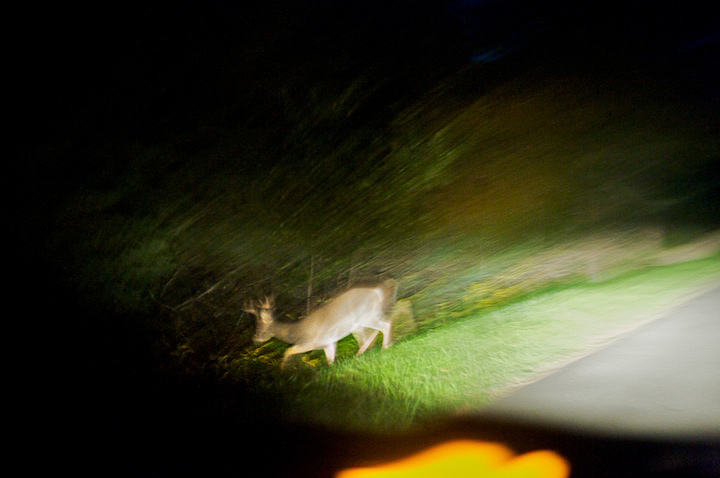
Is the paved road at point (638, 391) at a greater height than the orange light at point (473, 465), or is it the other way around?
the paved road at point (638, 391)

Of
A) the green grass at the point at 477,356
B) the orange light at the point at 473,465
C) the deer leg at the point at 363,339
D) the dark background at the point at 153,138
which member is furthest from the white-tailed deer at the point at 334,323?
the orange light at the point at 473,465

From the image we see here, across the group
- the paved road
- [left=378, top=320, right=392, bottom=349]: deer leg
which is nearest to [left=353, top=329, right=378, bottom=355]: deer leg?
[left=378, top=320, right=392, bottom=349]: deer leg

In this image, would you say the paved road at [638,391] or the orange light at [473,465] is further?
the paved road at [638,391]

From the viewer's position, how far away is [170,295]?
9.50ft

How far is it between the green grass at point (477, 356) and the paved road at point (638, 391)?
0.15 meters

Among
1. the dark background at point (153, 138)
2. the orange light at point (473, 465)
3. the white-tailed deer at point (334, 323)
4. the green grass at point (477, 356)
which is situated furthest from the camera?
the white-tailed deer at point (334, 323)

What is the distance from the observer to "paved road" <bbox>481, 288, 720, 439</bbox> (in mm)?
2367

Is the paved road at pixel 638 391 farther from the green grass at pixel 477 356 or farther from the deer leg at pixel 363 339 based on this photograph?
the deer leg at pixel 363 339

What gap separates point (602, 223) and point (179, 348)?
423cm

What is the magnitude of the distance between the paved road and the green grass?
15cm

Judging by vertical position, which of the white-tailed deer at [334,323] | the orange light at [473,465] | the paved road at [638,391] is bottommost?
the orange light at [473,465]

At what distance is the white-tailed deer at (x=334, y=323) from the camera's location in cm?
307

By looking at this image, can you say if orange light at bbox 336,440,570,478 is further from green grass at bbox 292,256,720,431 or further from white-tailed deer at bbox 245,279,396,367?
white-tailed deer at bbox 245,279,396,367

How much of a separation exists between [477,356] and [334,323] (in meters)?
1.05
